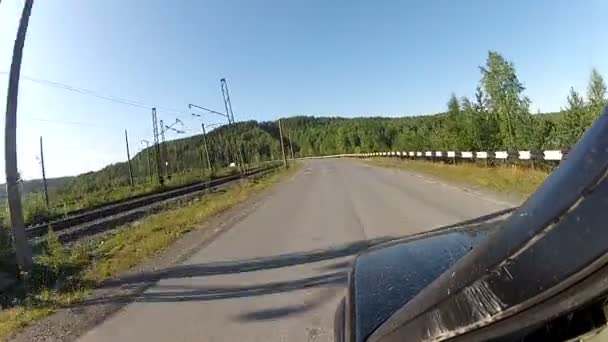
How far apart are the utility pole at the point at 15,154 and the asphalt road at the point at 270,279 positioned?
3520 millimetres

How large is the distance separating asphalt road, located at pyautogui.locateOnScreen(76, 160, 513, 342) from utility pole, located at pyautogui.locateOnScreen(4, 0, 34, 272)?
3520mm

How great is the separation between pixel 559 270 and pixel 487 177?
1936 cm

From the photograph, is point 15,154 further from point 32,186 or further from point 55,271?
point 32,186

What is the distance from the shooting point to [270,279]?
6.78 meters

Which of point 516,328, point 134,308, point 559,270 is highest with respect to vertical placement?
point 559,270

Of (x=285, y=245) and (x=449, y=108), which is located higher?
(x=449, y=108)

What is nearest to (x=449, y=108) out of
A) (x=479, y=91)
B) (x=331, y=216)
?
(x=479, y=91)

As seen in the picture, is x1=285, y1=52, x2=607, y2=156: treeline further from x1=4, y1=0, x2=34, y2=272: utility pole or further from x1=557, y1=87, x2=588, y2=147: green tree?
x1=4, y1=0, x2=34, y2=272: utility pole

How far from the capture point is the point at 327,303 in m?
5.38

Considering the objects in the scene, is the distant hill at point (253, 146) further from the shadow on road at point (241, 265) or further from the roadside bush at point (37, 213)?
the shadow on road at point (241, 265)

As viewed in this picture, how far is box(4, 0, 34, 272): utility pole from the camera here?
997cm

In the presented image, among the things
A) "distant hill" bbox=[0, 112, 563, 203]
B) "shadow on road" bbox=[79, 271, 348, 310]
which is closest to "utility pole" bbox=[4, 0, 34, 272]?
"shadow on road" bbox=[79, 271, 348, 310]

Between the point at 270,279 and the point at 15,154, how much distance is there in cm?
679

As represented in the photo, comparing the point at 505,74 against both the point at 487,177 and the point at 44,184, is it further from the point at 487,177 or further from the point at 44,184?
the point at 44,184
